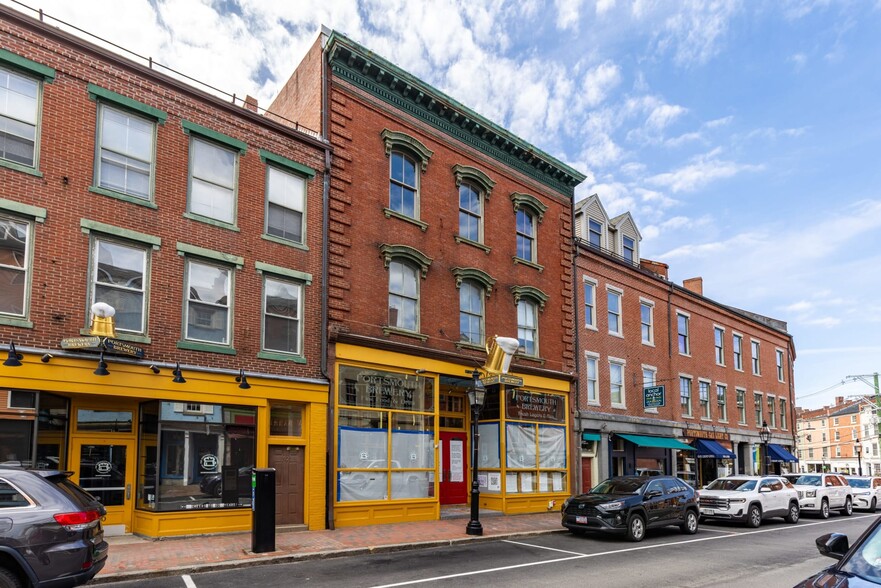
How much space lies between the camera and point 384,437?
1797 cm

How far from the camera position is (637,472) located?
26453 mm

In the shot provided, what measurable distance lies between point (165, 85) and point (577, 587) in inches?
507

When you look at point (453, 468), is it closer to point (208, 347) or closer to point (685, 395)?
point (208, 347)

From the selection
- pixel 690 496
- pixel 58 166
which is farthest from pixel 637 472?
pixel 58 166

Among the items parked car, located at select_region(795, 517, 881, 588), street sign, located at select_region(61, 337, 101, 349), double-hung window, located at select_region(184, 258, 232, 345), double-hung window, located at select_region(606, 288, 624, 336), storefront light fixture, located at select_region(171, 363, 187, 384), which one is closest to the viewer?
parked car, located at select_region(795, 517, 881, 588)

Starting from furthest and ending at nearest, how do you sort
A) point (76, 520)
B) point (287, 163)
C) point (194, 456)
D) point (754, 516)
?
point (754, 516) < point (287, 163) < point (194, 456) < point (76, 520)

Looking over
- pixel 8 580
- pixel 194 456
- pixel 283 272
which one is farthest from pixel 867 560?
pixel 283 272

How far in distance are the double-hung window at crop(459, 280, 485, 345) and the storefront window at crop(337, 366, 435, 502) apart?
234 cm

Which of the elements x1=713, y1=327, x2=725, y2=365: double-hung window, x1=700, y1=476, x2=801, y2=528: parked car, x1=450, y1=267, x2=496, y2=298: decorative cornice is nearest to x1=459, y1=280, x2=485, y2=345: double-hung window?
x1=450, y1=267, x2=496, y2=298: decorative cornice

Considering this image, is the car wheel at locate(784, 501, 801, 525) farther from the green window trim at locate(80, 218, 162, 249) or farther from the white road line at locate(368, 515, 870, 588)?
the green window trim at locate(80, 218, 162, 249)

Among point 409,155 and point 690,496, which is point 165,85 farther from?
point 690,496

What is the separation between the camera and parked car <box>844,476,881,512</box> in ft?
89.8

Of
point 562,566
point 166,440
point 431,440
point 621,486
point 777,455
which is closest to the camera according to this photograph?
point 562,566

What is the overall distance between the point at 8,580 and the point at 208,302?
842 centimetres
